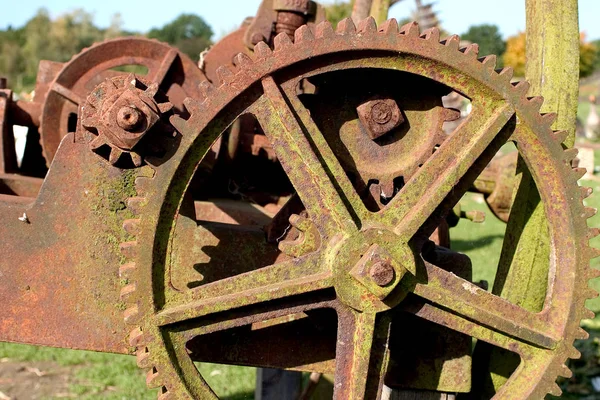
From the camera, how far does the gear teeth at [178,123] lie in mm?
1965

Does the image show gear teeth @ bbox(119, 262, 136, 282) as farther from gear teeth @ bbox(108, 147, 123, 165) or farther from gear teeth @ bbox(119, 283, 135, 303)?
gear teeth @ bbox(108, 147, 123, 165)

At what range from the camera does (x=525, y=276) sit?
8.86 ft

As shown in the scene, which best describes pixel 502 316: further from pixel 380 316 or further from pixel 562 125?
pixel 562 125

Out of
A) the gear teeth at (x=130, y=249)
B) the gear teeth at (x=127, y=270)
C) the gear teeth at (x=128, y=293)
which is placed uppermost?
the gear teeth at (x=130, y=249)

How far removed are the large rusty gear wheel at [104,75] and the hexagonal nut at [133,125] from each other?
3.13 ft

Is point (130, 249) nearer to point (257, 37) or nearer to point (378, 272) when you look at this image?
point (378, 272)

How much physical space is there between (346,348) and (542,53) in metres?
1.31

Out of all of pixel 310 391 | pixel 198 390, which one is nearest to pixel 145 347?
pixel 198 390

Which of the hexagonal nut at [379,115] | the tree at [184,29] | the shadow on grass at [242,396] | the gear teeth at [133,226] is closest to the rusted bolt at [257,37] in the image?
the hexagonal nut at [379,115]

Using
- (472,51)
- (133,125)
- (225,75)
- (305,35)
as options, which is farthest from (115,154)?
(472,51)

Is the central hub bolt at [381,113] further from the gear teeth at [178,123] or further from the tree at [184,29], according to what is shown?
the tree at [184,29]

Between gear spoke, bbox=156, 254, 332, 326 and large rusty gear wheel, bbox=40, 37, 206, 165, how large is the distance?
1.08m

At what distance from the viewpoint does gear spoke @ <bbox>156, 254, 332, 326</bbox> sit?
2.03 metres

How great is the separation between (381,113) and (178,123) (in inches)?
25.5
